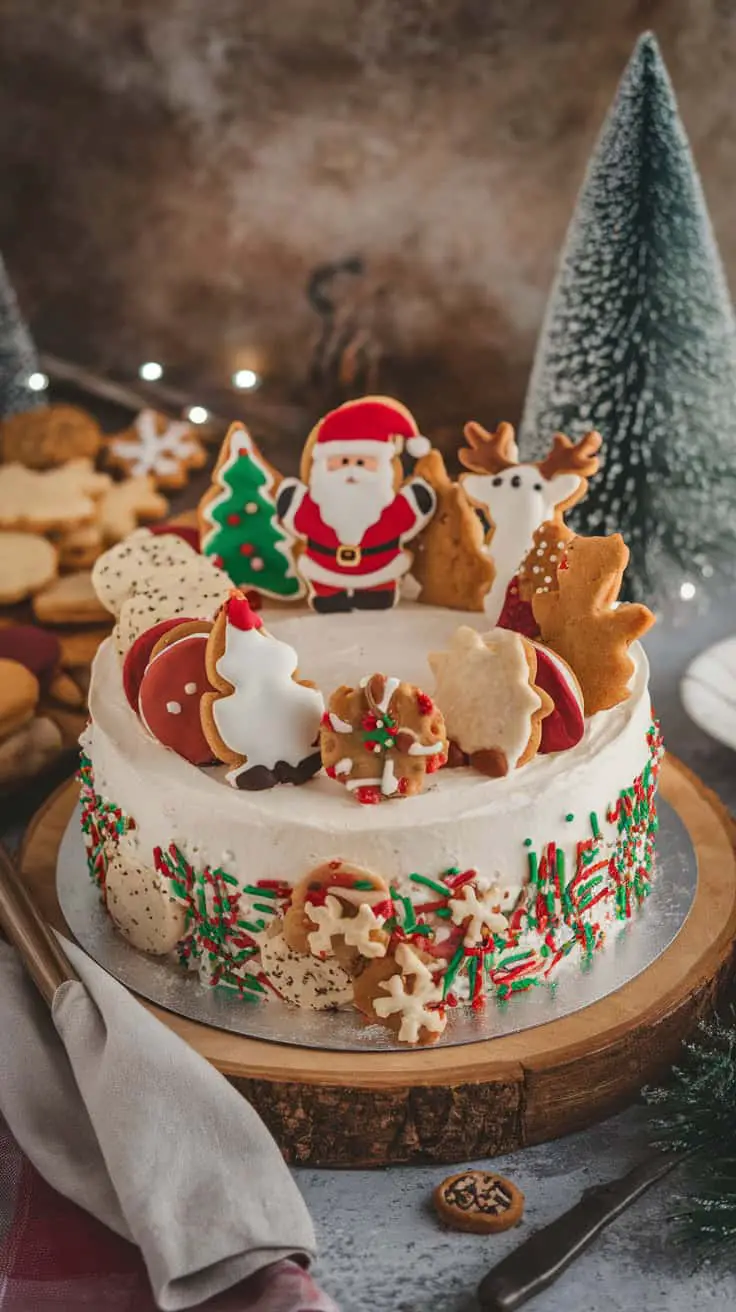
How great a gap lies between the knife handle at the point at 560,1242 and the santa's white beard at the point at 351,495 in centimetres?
124

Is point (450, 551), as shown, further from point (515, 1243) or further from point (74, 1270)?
point (74, 1270)

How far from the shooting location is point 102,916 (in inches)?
101

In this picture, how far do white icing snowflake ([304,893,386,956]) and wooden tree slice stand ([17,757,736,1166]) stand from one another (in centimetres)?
20

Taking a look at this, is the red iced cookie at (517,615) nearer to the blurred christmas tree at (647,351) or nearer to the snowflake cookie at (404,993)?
the snowflake cookie at (404,993)

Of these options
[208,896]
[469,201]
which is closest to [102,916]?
[208,896]

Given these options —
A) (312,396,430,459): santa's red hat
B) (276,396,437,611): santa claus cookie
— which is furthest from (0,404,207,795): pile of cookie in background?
(312,396,430,459): santa's red hat

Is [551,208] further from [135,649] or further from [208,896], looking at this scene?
[208,896]

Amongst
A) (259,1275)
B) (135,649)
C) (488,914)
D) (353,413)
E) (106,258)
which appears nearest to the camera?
(259,1275)

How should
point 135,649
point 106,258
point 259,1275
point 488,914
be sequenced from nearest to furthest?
1. point 259,1275
2. point 488,914
3. point 135,649
4. point 106,258

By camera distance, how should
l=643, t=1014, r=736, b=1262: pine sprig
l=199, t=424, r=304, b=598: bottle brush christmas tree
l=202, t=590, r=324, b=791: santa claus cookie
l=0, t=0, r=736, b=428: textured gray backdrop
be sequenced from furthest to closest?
l=0, t=0, r=736, b=428: textured gray backdrop < l=199, t=424, r=304, b=598: bottle brush christmas tree < l=202, t=590, r=324, b=791: santa claus cookie < l=643, t=1014, r=736, b=1262: pine sprig

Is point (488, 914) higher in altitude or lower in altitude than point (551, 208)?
lower

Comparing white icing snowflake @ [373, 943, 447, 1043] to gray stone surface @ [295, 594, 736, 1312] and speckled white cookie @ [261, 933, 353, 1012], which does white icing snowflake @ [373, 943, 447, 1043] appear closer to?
speckled white cookie @ [261, 933, 353, 1012]

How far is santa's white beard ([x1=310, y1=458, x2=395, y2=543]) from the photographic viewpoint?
2.71m

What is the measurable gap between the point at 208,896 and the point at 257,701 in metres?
0.32
